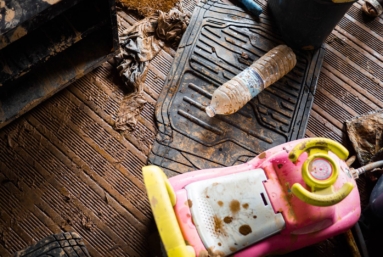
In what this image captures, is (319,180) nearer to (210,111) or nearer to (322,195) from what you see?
(322,195)

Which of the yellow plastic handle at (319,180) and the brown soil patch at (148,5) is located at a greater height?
the yellow plastic handle at (319,180)

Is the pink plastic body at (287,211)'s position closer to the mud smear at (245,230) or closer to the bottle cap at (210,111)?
the mud smear at (245,230)

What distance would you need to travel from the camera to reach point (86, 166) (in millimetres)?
1410

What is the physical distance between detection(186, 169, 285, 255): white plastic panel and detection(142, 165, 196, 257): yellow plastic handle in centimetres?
10

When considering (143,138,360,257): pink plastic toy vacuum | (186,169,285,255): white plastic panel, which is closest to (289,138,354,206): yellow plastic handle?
(143,138,360,257): pink plastic toy vacuum

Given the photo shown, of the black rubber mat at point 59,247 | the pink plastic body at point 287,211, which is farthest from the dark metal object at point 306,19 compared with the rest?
the black rubber mat at point 59,247

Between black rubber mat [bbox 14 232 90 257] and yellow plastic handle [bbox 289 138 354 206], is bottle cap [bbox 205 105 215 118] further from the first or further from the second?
black rubber mat [bbox 14 232 90 257]

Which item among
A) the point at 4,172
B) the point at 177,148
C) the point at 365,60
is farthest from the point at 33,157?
the point at 365,60

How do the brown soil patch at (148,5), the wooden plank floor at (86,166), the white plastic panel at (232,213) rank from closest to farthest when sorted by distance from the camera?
1. the white plastic panel at (232,213)
2. the wooden plank floor at (86,166)
3. the brown soil patch at (148,5)

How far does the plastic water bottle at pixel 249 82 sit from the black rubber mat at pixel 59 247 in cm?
70

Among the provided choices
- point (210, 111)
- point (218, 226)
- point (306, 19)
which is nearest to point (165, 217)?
point (218, 226)

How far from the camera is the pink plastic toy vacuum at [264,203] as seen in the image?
107 centimetres

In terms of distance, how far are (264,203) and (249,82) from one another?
56 cm

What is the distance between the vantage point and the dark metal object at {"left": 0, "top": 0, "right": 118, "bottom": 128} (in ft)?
3.35
